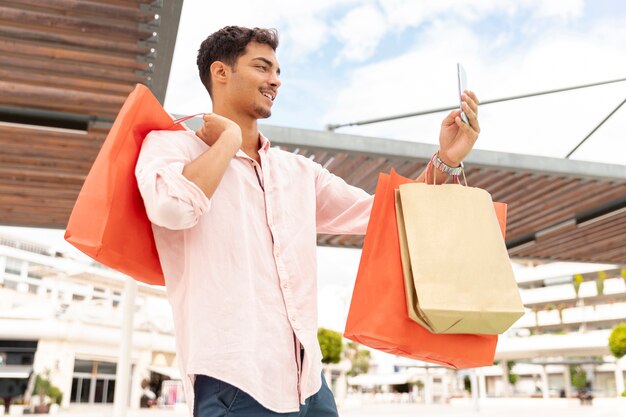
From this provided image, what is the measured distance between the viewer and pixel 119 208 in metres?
1.21

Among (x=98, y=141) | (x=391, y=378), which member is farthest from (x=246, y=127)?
(x=391, y=378)

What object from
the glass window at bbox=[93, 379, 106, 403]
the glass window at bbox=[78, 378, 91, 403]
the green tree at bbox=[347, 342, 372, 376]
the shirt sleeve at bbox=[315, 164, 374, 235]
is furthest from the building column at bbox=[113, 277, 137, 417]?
the green tree at bbox=[347, 342, 372, 376]

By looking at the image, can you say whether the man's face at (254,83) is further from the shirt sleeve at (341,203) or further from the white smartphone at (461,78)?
the white smartphone at (461,78)

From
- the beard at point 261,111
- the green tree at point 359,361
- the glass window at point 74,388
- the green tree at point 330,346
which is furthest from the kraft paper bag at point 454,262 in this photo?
the green tree at point 359,361

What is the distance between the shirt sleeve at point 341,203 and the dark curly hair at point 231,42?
0.38 metres

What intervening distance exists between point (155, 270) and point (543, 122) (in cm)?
645

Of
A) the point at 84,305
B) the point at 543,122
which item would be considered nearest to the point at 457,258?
the point at 543,122

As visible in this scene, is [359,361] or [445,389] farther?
[359,361]

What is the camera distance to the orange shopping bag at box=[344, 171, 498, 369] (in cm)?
144

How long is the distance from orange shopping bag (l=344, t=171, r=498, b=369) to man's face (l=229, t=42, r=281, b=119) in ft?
1.30

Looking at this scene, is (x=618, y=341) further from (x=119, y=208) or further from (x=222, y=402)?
(x=119, y=208)

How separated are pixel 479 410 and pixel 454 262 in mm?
24812

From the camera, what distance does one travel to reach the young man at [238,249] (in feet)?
3.70

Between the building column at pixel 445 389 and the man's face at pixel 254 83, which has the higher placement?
the man's face at pixel 254 83
